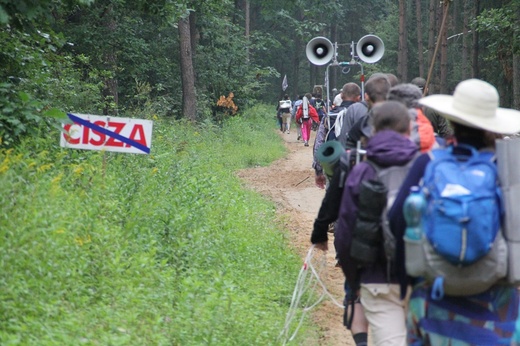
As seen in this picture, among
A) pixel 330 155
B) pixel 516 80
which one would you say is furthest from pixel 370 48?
pixel 516 80

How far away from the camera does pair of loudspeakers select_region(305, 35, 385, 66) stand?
13.9m

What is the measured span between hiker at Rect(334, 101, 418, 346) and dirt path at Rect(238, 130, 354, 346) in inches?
98.0

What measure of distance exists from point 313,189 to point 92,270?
12.0 m

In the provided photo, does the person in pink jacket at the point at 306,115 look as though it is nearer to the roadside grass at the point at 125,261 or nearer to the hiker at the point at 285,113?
the hiker at the point at 285,113

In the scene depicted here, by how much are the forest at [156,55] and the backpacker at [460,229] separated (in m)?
4.58

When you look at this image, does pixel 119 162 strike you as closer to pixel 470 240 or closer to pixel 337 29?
pixel 470 240

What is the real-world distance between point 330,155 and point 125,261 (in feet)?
6.98

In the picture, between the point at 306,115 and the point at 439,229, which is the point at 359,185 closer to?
the point at 439,229

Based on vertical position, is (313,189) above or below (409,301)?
below

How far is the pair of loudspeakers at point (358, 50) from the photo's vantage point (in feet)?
45.5

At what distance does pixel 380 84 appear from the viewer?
282 inches

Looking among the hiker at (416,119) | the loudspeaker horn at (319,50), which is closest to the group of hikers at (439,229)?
the hiker at (416,119)

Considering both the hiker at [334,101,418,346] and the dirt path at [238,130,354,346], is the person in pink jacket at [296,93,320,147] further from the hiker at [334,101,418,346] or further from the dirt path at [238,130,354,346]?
the hiker at [334,101,418,346]

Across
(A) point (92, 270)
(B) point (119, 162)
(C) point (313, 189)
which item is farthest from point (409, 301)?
(C) point (313, 189)
